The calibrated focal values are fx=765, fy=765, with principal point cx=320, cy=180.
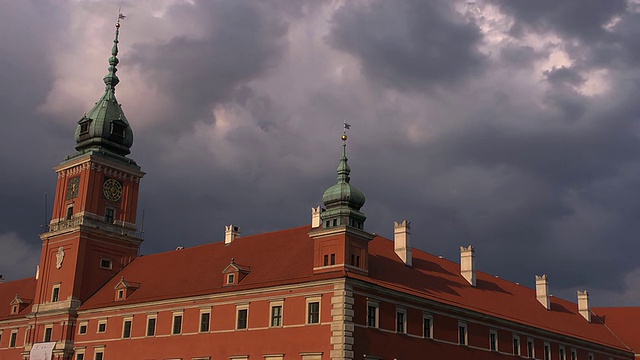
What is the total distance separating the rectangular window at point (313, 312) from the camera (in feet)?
133

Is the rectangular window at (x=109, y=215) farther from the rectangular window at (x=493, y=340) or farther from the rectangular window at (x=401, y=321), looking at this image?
the rectangular window at (x=493, y=340)

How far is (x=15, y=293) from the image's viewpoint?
66.8m

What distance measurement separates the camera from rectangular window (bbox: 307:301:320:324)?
40.7 meters

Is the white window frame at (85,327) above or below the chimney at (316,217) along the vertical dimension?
below

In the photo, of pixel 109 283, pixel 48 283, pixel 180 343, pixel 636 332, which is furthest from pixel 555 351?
pixel 48 283

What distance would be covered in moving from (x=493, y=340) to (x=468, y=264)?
6668mm

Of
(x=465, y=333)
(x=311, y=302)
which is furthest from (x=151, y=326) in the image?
(x=465, y=333)

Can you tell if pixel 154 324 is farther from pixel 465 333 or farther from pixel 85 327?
pixel 465 333

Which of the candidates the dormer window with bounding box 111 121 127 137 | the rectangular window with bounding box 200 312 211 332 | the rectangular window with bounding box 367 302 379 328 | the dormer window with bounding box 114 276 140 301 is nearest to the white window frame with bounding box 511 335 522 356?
the rectangular window with bounding box 367 302 379 328

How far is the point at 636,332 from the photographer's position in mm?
69062

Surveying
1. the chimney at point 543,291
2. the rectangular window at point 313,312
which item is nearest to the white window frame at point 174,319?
the rectangular window at point 313,312

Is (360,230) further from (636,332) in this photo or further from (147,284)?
(636,332)

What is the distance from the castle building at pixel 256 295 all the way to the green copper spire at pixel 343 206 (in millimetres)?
78

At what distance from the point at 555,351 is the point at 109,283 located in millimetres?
33397
